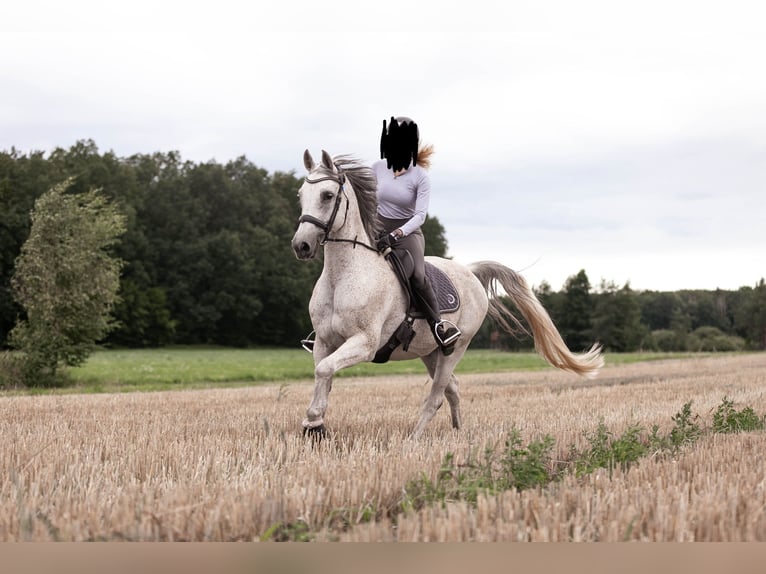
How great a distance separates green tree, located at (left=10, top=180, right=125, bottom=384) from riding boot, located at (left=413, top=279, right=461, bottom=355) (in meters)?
13.6

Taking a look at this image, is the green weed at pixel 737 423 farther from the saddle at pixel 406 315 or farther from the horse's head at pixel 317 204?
the horse's head at pixel 317 204

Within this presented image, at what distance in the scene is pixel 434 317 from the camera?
729 centimetres

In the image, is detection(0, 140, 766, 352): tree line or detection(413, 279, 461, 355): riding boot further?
detection(0, 140, 766, 352): tree line

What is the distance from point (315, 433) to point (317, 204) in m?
2.01

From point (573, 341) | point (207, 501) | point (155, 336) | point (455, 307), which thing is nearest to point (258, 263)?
point (155, 336)

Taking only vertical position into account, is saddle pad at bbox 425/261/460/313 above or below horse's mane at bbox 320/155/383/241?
below

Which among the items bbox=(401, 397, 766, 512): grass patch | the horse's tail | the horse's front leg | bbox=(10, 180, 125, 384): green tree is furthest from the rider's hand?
bbox=(10, 180, 125, 384): green tree

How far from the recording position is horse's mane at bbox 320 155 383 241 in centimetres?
688

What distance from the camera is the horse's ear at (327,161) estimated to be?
6452mm

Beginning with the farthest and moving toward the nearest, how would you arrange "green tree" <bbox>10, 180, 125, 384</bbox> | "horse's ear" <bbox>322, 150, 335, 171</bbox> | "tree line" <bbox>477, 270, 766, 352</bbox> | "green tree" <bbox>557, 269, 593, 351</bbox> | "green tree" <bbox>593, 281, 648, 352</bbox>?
"green tree" <bbox>557, 269, 593, 351</bbox>, "green tree" <bbox>593, 281, 648, 352</bbox>, "tree line" <bbox>477, 270, 766, 352</bbox>, "green tree" <bbox>10, 180, 125, 384</bbox>, "horse's ear" <bbox>322, 150, 335, 171</bbox>

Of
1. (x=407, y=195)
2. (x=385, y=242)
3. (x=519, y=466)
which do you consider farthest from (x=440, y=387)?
(x=519, y=466)

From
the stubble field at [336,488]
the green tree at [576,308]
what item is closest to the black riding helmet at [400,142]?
the stubble field at [336,488]

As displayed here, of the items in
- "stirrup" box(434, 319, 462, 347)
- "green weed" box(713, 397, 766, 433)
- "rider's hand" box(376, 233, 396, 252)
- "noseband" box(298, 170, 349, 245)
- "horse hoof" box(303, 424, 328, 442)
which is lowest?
"horse hoof" box(303, 424, 328, 442)

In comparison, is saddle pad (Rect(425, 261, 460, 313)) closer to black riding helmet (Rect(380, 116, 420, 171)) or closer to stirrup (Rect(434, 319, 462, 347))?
stirrup (Rect(434, 319, 462, 347))
